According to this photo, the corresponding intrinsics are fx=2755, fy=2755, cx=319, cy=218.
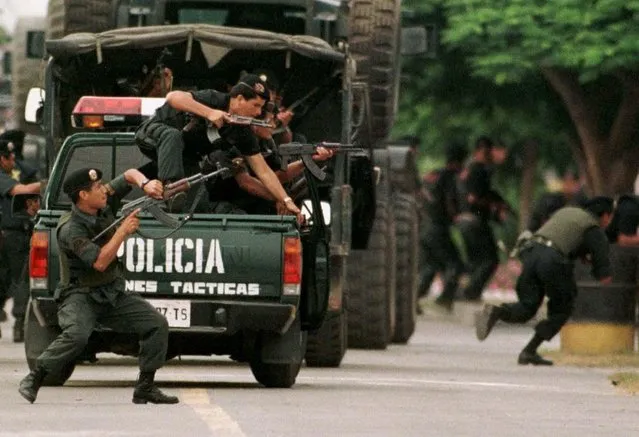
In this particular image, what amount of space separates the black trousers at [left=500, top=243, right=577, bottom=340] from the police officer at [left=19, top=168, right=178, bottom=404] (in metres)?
7.62

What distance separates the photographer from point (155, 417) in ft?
50.9

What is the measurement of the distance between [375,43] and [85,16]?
2.58 m

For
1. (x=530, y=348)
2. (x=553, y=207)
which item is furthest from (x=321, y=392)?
(x=553, y=207)

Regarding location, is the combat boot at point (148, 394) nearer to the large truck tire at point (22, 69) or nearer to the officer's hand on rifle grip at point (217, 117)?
the officer's hand on rifle grip at point (217, 117)

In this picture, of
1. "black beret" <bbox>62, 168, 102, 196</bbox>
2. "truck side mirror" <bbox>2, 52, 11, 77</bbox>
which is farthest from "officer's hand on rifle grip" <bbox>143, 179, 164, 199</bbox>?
"truck side mirror" <bbox>2, 52, 11, 77</bbox>

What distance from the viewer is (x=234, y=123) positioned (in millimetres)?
18125

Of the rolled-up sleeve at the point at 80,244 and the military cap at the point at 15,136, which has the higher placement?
the rolled-up sleeve at the point at 80,244

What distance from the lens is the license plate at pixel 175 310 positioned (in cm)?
1802

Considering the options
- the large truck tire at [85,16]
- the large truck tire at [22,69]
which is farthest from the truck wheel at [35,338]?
the large truck tire at [22,69]

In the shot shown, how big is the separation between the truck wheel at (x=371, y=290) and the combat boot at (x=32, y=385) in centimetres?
734

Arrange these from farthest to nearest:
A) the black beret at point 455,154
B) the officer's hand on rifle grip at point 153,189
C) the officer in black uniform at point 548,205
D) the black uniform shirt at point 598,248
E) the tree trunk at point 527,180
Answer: the tree trunk at point 527,180 < the black beret at point 455,154 < the officer in black uniform at point 548,205 < the black uniform shirt at point 598,248 < the officer's hand on rifle grip at point 153,189

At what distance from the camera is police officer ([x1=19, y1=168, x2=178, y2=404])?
16594mm

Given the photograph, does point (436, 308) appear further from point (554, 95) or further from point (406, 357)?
point (406, 357)

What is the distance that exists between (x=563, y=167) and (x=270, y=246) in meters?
26.4
